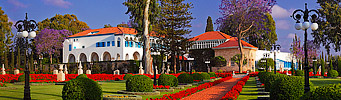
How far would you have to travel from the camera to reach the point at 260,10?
151 ft

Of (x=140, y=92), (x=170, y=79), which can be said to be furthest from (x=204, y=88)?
(x=140, y=92)

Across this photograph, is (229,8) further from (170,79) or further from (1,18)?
(1,18)

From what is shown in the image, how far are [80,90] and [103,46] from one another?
49135 mm

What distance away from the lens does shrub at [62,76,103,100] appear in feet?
34.4

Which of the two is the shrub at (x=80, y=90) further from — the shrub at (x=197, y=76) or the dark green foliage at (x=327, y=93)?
the shrub at (x=197, y=76)

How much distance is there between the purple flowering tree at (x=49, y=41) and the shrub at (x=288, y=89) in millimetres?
57608

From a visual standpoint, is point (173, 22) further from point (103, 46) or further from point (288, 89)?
point (288, 89)

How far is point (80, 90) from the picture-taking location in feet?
34.8

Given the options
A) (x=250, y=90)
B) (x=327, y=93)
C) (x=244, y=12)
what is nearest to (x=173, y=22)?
(x=244, y=12)

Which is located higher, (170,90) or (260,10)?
(260,10)

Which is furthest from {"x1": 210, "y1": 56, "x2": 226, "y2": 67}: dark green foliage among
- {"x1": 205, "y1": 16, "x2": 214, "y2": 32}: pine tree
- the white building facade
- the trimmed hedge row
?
the trimmed hedge row

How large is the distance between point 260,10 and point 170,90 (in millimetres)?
31041

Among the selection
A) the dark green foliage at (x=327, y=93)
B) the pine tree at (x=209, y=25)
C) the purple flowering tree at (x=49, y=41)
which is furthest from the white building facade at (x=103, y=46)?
the dark green foliage at (x=327, y=93)

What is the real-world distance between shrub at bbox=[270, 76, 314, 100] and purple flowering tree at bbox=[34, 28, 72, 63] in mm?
57608
